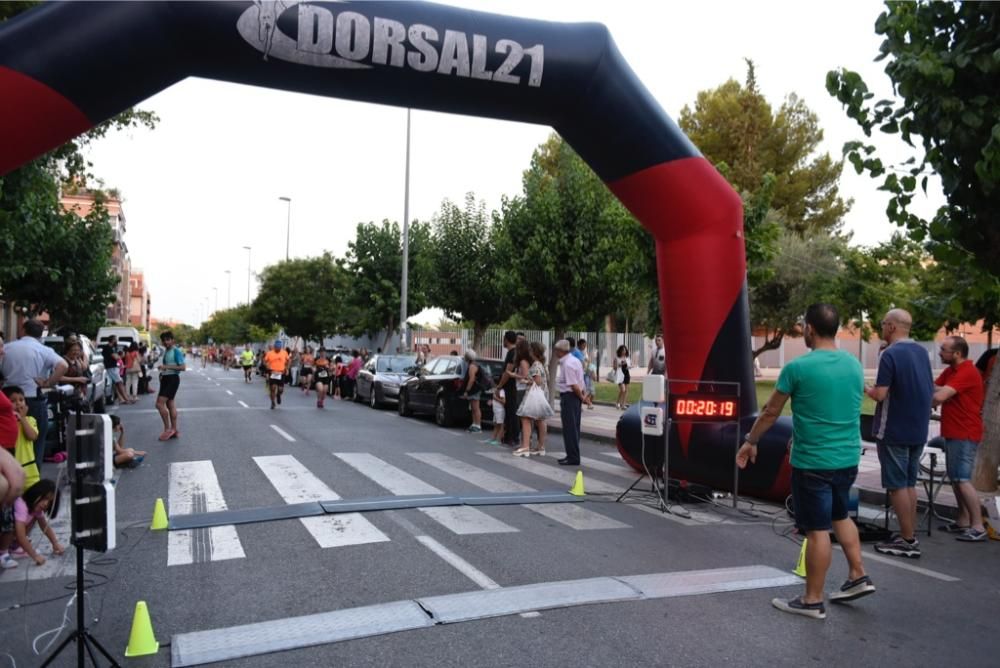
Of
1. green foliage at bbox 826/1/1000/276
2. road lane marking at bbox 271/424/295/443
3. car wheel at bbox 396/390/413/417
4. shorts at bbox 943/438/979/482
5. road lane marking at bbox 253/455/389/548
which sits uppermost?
green foliage at bbox 826/1/1000/276

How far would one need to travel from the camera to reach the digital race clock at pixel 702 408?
8.22 meters

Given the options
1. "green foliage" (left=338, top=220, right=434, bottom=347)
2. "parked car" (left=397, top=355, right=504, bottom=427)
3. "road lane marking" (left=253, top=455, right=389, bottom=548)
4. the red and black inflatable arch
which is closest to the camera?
the red and black inflatable arch

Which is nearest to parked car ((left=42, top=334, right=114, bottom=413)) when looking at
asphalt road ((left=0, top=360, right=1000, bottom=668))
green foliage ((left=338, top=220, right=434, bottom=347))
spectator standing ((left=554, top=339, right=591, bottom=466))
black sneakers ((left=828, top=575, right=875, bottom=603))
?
asphalt road ((left=0, top=360, right=1000, bottom=668))

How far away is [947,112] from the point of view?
607 centimetres

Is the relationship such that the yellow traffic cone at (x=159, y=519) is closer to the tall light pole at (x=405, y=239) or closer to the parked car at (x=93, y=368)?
the parked car at (x=93, y=368)

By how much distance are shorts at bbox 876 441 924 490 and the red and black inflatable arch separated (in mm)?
1493

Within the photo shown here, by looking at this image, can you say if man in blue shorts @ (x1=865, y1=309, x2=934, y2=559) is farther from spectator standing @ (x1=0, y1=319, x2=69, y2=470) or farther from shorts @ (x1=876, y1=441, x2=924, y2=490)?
spectator standing @ (x1=0, y1=319, x2=69, y2=470)

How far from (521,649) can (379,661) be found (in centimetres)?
76

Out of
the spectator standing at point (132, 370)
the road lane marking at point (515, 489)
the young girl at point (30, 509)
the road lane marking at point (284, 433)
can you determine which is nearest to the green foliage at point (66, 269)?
the spectator standing at point (132, 370)

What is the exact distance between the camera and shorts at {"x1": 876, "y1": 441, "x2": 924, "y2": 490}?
6699 mm

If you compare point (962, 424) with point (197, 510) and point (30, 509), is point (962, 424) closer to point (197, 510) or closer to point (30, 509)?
point (197, 510)

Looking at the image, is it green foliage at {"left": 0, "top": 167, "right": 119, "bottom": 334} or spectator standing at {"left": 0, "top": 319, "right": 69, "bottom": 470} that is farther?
green foliage at {"left": 0, "top": 167, "right": 119, "bottom": 334}

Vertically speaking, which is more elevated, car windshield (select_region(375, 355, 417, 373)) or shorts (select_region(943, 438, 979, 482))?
car windshield (select_region(375, 355, 417, 373))

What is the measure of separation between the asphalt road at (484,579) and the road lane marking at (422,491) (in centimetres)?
4
